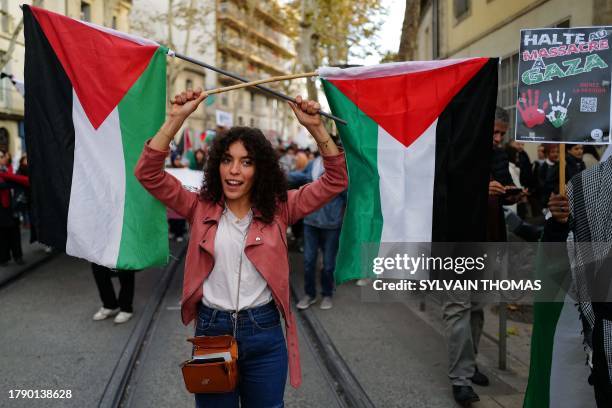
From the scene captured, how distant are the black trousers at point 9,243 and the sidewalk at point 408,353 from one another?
17.6 feet

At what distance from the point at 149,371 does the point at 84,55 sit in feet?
8.78

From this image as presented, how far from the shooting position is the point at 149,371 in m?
4.55

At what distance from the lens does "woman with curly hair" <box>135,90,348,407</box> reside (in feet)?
8.27

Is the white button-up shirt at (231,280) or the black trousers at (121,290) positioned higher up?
the white button-up shirt at (231,280)

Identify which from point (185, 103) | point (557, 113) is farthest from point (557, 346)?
point (185, 103)

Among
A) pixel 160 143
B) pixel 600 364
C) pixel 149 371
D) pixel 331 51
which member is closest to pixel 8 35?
pixel 331 51

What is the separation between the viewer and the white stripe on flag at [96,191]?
3.15 meters

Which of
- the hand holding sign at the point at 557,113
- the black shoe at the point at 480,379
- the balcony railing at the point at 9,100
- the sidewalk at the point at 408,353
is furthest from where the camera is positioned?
the balcony railing at the point at 9,100

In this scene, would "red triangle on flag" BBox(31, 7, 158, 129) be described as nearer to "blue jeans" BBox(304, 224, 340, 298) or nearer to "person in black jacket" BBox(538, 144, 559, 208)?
"blue jeans" BBox(304, 224, 340, 298)

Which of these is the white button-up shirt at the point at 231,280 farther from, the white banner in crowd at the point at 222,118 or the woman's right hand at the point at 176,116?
the white banner in crowd at the point at 222,118

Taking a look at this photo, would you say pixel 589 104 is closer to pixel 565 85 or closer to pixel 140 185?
pixel 565 85

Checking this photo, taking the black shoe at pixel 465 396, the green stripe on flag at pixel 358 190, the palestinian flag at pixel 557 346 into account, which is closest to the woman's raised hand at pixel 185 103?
Answer: the green stripe on flag at pixel 358 190

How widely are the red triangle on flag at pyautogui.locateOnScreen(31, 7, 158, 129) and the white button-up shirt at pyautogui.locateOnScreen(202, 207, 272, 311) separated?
1283 mm

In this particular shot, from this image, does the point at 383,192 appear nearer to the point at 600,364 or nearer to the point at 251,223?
the point at 251,223
